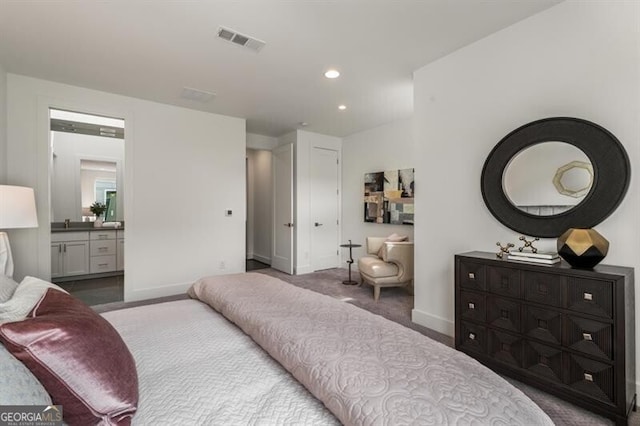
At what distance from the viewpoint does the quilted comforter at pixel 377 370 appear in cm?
77

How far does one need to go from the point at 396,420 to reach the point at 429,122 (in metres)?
2.78

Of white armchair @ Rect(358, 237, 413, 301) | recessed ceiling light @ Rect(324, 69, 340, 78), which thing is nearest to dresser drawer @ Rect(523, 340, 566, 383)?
white armchair @ Rect(358, 237, 413, 301)

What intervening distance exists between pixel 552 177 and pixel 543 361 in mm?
1253

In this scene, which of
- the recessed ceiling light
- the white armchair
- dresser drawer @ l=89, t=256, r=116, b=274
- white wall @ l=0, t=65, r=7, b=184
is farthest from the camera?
dresser drawer @ l=89, t=256, r=116, b=274

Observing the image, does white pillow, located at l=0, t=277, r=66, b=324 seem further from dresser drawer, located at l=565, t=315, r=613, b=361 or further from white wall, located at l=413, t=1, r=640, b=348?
white wall, located at l=413, t=1, r=640, b=348

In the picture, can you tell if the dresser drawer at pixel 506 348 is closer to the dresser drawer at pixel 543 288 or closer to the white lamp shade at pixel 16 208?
the dresser drawer at pixel 543 288

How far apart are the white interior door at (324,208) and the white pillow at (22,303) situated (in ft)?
14.4

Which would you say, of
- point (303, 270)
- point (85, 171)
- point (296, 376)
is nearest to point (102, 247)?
point (85, 171)

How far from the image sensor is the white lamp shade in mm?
2235

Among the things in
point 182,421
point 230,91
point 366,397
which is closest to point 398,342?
point 366,397

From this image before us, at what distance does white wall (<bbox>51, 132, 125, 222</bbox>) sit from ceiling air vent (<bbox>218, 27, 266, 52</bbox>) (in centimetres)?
445

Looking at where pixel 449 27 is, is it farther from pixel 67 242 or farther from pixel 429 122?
pixel 67 242

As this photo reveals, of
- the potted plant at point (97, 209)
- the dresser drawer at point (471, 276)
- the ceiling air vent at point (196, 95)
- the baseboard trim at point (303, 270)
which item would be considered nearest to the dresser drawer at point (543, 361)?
the dresser drawer at point (471, 276)

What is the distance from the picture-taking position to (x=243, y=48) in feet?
8.50
